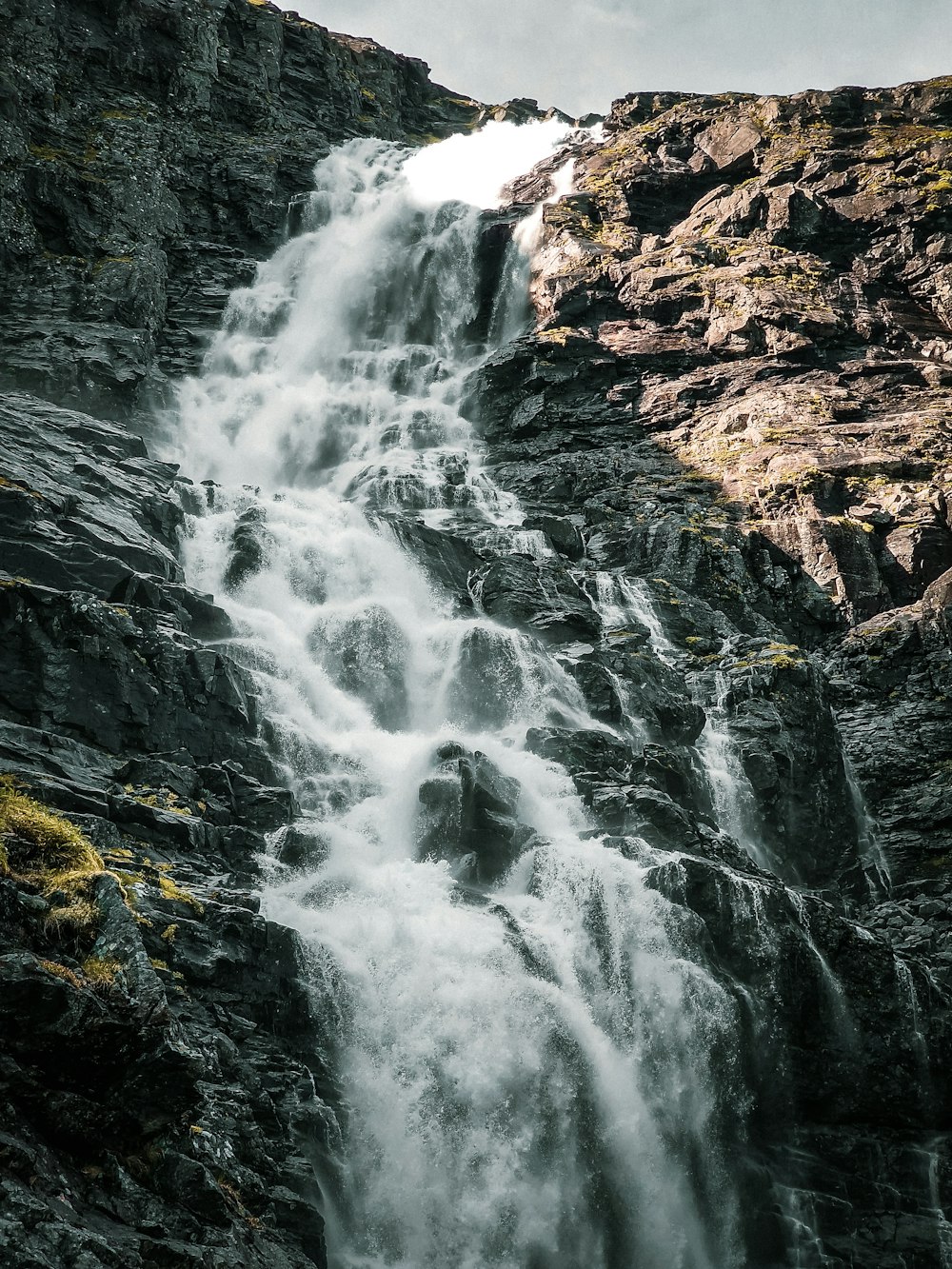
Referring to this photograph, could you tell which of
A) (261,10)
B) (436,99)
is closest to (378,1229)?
(261,10)

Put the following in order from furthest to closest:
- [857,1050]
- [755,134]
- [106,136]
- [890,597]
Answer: [755,134] < [106,136] < [890,597] < [857,1050]

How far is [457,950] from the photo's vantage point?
49.9 feet

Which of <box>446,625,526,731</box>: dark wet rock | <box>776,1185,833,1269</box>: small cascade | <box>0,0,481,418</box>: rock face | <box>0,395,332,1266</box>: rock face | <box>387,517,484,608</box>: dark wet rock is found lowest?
<box>776,1185,833,1269</box>: small cascade

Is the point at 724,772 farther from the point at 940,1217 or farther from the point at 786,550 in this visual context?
the point at 786,550

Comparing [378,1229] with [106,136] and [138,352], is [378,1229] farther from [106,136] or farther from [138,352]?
[106,136]

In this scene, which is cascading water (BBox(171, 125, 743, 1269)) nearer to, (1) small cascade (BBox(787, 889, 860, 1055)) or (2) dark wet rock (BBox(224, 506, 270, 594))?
(2) dark wet rock (BBox(224, 506, 270, 594))

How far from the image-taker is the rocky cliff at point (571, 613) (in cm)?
996

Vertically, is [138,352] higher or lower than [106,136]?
lower

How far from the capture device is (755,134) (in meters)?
48.1

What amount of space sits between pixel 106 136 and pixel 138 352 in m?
16.3

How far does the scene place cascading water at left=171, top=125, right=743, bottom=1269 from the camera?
1330 centimetres

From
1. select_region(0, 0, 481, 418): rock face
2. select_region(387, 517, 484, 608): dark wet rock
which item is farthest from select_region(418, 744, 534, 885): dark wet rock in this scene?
select_region(0, 0, 481, 418): rock face

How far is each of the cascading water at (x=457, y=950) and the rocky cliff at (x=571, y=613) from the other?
75 centimetres

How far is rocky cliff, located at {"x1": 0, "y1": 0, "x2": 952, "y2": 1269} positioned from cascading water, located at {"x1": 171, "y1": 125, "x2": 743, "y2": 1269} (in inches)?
29.6
